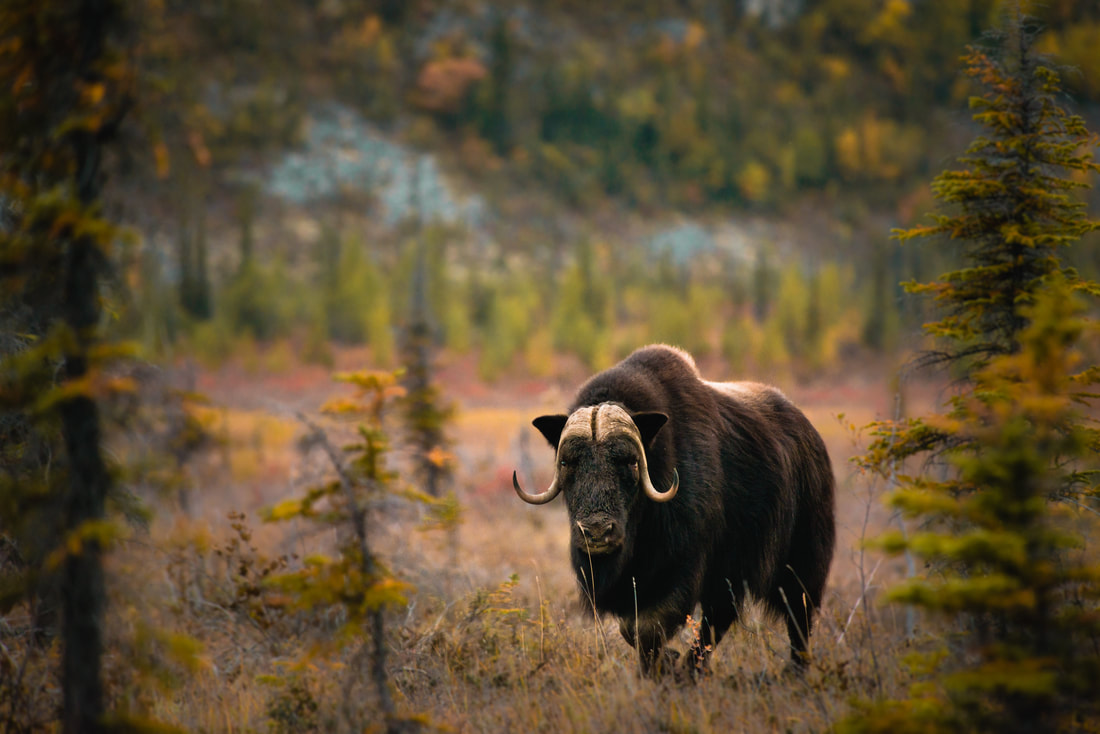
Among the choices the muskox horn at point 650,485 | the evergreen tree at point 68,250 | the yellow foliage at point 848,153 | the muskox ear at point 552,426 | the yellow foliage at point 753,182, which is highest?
the yellow foliage at point 848,153

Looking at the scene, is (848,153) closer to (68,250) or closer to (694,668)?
(694,668)

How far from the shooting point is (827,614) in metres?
7.39

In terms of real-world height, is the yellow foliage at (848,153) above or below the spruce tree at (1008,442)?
above

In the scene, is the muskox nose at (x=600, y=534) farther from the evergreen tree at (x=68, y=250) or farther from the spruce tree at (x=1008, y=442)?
the evergreen tree at (x=68, y=250)

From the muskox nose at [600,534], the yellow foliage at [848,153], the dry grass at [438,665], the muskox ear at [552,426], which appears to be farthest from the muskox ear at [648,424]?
the yellow foliage at [848,153]

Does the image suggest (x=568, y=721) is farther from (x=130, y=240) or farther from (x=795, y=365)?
(x=795, y=365)

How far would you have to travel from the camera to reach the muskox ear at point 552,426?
22.2 feet

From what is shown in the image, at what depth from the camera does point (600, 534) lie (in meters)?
5.74

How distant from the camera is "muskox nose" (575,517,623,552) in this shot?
5750mm

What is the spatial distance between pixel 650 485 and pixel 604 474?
0.39 metres

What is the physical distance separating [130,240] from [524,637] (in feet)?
14.2

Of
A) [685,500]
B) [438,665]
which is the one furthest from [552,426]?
[438,665]

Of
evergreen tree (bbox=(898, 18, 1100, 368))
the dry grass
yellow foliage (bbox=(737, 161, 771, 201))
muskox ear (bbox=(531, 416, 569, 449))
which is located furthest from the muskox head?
yellow foliage (bbox=(737, 161, 771, 201))

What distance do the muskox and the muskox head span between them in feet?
0.03
